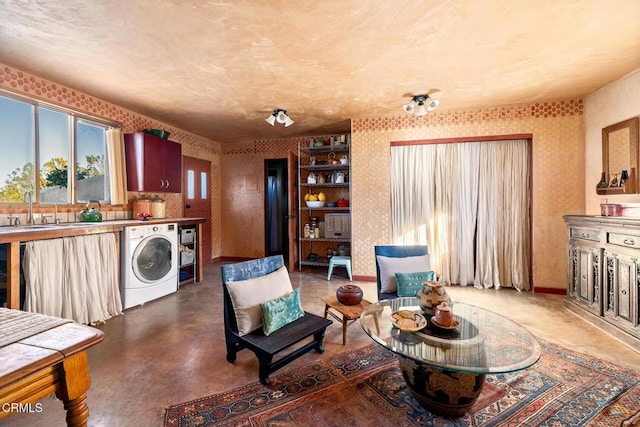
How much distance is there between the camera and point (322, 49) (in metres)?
2.40

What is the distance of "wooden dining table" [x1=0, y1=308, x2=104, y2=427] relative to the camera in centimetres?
80

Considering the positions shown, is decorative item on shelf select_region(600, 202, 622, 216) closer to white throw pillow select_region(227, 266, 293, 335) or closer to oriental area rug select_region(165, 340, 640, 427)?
oriental area rug select_region(165, 340, 640, 427)

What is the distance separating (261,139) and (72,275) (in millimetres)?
4078

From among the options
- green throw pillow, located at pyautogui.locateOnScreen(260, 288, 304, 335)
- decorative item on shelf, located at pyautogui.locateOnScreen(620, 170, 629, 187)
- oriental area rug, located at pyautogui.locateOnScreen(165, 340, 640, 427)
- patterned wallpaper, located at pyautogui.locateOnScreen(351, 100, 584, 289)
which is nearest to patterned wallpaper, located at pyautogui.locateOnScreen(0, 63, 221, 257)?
green throw pillow, located at pyautogui.locateOnScreen(260, 288, 304, 335)

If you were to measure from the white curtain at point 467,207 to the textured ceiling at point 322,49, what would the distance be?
805 mm

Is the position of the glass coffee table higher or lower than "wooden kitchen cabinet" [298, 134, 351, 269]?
lower

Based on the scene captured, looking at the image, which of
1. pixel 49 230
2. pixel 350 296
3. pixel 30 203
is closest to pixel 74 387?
pixel 350 296

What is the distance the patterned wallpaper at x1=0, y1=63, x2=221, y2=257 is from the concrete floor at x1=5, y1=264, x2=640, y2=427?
1589 millimetres

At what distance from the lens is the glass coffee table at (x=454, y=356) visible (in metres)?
1.42

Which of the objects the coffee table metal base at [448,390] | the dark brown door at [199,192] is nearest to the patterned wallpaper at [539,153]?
the coffee table metal base at [448,390]

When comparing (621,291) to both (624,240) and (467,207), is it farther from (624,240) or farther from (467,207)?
(467,207)

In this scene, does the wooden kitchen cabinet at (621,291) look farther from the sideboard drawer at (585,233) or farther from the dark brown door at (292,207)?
the dark brown door at (292,207)

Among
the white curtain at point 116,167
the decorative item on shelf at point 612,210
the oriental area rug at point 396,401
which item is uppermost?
the white curtain at point 116,167

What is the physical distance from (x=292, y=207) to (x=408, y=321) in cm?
339
